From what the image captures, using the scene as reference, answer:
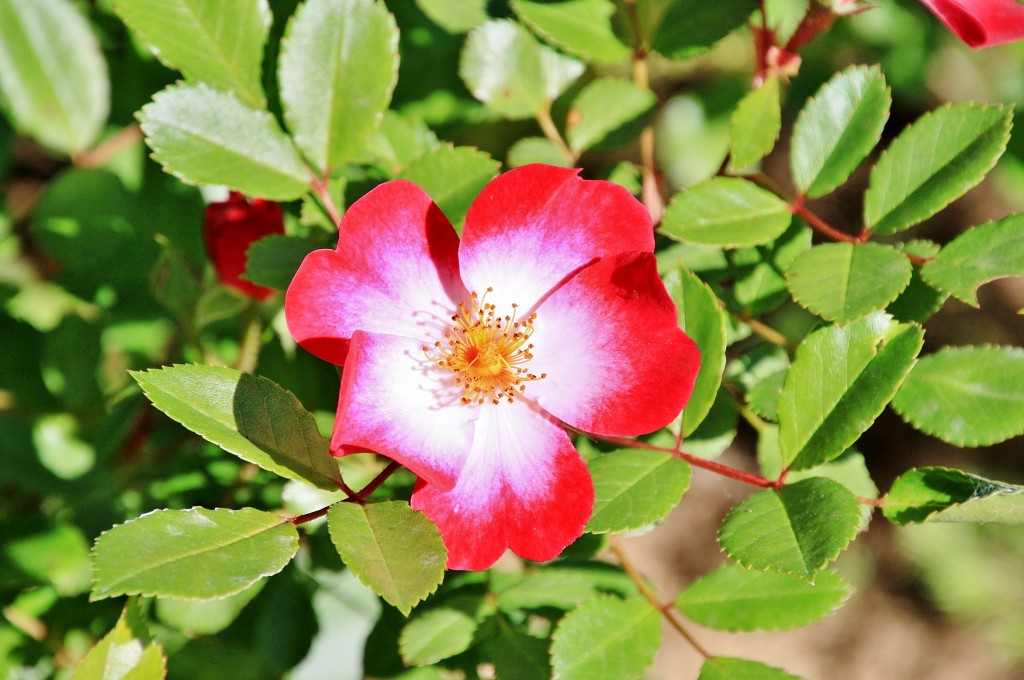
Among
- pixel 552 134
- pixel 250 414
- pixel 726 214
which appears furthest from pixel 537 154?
pixel 250 414

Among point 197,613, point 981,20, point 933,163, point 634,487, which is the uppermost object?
point 981,20

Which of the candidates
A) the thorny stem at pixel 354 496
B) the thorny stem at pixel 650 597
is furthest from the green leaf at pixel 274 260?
the thorny stem at pixel 650 597

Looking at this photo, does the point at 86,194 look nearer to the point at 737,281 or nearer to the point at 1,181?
the point at 1,181

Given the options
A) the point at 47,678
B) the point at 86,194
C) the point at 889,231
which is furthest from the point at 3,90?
the point at 889,231

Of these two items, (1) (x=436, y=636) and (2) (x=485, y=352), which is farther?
(1) (x=436, y=636)

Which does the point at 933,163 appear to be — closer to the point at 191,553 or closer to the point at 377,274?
the point at 377,274

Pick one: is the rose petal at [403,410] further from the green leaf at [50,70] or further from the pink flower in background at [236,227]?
the green leaf at [50,70]
